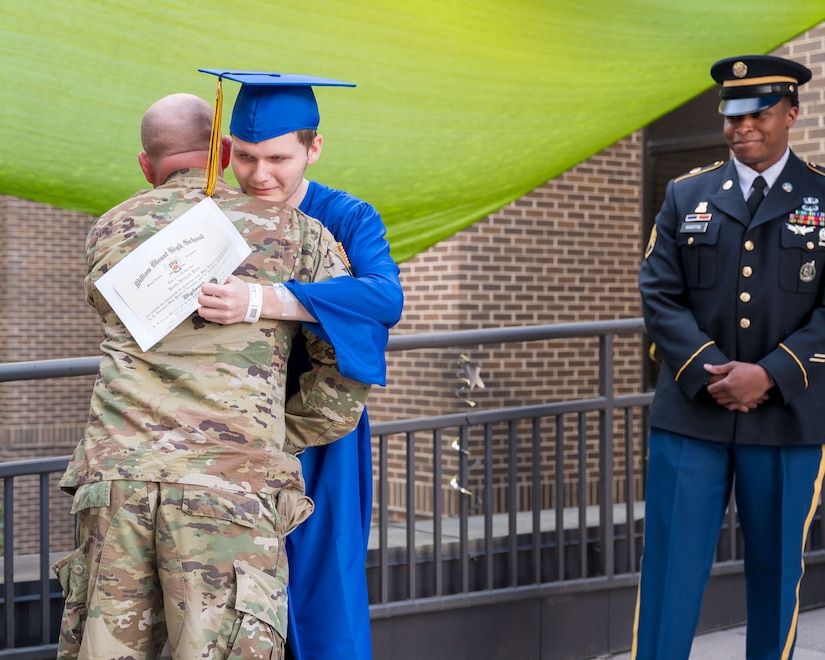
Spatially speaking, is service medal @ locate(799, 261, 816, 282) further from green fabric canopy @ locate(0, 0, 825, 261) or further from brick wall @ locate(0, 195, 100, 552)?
brick wall @ locate(0, 195, 100, 552)

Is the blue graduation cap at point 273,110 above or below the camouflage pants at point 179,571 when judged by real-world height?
above

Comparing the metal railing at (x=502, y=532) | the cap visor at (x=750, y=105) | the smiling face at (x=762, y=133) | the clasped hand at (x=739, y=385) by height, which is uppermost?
the cap visor at (x=750, y=105)

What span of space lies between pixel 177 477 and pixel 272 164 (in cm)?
57

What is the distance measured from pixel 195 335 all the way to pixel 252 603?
0.44m

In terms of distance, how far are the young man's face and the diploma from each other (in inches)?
5.4

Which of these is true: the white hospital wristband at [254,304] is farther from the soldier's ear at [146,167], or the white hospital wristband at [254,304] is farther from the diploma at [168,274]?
the soldier's ear at [146,167]

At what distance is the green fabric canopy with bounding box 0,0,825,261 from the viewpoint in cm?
150

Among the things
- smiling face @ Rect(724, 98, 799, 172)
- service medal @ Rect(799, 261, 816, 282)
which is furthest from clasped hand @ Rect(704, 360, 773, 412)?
smiling face @ Rect(724, 98, 799, 172)

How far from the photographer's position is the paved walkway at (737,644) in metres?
4.14

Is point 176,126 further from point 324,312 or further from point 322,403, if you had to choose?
point 322,403

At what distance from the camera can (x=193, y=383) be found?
1.81 m

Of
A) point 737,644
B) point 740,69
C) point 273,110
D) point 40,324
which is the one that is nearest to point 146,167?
point 273,110

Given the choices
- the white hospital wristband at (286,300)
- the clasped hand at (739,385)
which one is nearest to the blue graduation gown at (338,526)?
the white hospital wristband at (286,300)

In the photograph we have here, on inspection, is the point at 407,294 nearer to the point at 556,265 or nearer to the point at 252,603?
the point at 556,265
